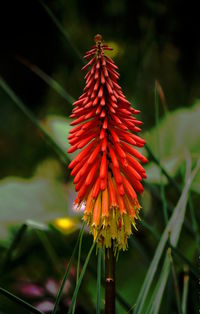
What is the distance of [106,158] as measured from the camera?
1.12 metres

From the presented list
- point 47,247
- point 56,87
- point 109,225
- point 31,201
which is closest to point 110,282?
point 109,225

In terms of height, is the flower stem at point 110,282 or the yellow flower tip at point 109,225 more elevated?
the yellow flower tip at point 109,225

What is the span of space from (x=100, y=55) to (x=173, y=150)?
6.39 ft

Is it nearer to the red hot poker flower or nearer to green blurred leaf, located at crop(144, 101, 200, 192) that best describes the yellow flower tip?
the red hot poker flower

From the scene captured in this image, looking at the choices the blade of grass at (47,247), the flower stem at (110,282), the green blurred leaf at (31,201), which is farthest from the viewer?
the green blurred leaf at (31,201)

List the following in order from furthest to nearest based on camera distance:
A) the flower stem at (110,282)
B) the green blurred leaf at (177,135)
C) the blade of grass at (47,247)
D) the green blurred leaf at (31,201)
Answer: the green blurred leaf at (177,135) < the green blurred leaf at (31,201) < the blade of grass at (47,247) < the flower stem at (110,282)

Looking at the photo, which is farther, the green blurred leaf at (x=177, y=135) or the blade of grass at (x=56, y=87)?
the green blurred leaf at (x=177, y=135)

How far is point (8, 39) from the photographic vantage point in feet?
15.4

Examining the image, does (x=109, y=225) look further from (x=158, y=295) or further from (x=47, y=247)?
(x=47, y=247)

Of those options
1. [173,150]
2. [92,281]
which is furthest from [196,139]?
[92,281]

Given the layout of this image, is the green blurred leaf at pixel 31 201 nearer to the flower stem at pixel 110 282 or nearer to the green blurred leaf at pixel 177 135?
the green blurred leaf at pixel 177 135

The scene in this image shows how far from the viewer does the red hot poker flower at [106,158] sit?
1.09 meters

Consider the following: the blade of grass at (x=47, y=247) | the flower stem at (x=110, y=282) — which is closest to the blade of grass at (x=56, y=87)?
the blade of grass at (x=47, y=247)

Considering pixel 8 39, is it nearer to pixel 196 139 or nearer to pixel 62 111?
pixel 62 111
